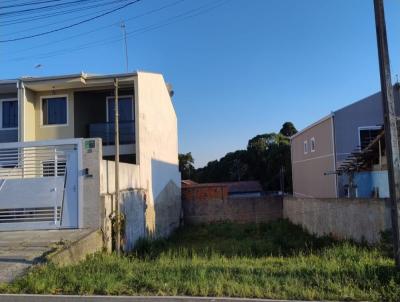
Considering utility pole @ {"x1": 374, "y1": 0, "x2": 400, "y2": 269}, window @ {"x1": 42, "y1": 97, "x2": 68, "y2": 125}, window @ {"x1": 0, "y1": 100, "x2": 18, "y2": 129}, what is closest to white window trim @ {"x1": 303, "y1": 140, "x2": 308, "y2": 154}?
window @ {"x1": 42, "y1": 97, "x2": 68, "y2": 125}

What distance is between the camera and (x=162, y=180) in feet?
81.4

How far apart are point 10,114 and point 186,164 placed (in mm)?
50280

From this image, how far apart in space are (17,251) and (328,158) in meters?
18.3

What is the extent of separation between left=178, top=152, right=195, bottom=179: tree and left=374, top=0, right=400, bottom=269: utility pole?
64461 millimetres

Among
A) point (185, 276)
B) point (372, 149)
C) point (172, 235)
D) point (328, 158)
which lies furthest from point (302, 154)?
Result: point (185, 276)

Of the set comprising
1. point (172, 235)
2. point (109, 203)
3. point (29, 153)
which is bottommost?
point (172, 235)

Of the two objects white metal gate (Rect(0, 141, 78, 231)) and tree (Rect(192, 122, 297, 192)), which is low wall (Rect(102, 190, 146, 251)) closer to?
white metal gate (Rect(0, 141, 78, 231))

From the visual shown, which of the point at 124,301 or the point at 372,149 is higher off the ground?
the point at 372,149

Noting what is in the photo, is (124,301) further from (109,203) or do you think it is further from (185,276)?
(109,203)

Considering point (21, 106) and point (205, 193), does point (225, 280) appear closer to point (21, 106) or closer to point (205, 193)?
point (21, 106)

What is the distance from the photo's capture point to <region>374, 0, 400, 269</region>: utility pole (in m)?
7.52

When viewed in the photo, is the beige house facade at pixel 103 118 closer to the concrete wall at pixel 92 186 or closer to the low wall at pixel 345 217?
the concrete wall at pixel 92 186

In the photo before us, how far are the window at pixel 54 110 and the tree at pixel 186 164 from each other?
49516 millimetres

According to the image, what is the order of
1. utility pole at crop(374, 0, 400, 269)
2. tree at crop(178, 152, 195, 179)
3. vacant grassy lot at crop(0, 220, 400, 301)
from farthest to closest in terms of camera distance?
tree at crop(178, 152, 195, 179)
utility pole at crop(374, 0, 400, 269)
vacant grassy lot at crop(0, 220, 400, 301)
